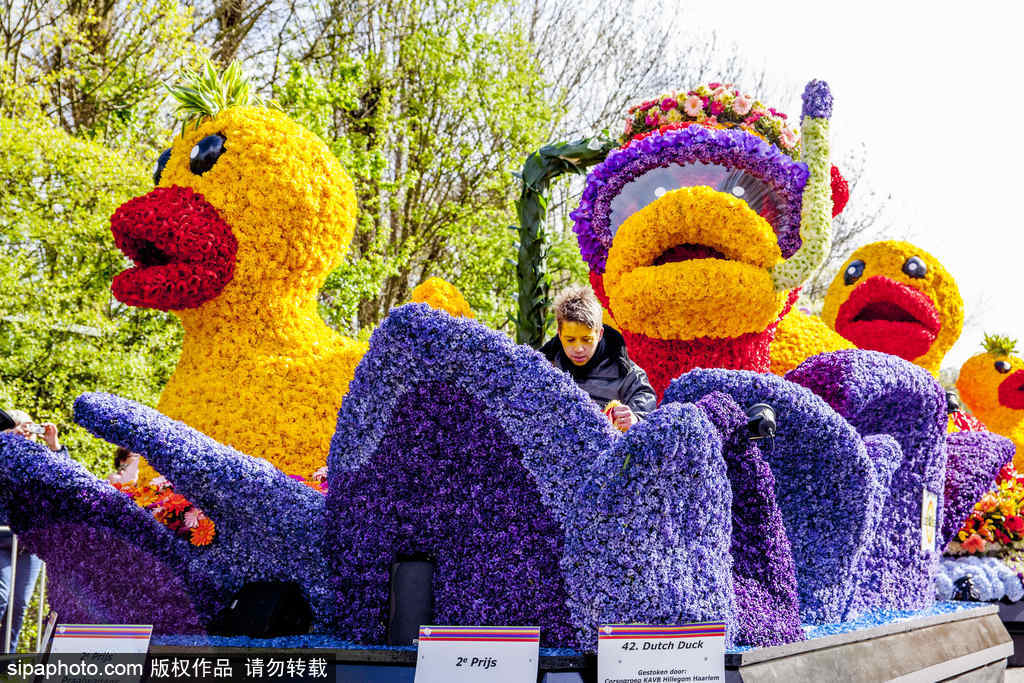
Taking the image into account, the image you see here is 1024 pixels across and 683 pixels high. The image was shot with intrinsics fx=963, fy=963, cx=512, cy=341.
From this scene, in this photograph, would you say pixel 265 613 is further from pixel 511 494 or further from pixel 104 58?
pixel 104 58

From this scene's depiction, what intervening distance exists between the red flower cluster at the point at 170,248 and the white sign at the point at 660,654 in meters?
2.33

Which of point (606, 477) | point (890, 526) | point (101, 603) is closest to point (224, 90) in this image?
point (101, 603)

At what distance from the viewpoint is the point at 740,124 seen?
512cm

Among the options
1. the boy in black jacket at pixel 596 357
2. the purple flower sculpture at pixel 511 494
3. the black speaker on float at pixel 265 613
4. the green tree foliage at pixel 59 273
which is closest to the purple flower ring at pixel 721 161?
the boy in black jacket at pixel 596 357

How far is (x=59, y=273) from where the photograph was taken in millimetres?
7469

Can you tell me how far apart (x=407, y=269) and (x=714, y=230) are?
7.47 m

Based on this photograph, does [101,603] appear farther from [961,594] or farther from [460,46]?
[460,46]

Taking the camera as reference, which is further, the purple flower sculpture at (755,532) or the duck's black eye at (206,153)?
the duck's black eye at (206,153)

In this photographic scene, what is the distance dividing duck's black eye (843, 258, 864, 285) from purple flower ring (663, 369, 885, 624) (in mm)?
4005

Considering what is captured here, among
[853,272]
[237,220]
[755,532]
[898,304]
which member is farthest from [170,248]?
[853,272]

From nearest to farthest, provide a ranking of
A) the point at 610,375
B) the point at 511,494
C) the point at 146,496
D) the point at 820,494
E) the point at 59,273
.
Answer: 1. the point at 511,494
2. the point at 820,494
3. the point at 146,496
4. the point at 610,375
5. the point at 59,273

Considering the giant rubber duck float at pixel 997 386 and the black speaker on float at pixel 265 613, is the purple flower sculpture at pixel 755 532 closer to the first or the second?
the black speaker on float at pixel 265 613

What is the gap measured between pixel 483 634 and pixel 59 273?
20.6ft

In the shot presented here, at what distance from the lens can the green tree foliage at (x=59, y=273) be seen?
670 centimetres
